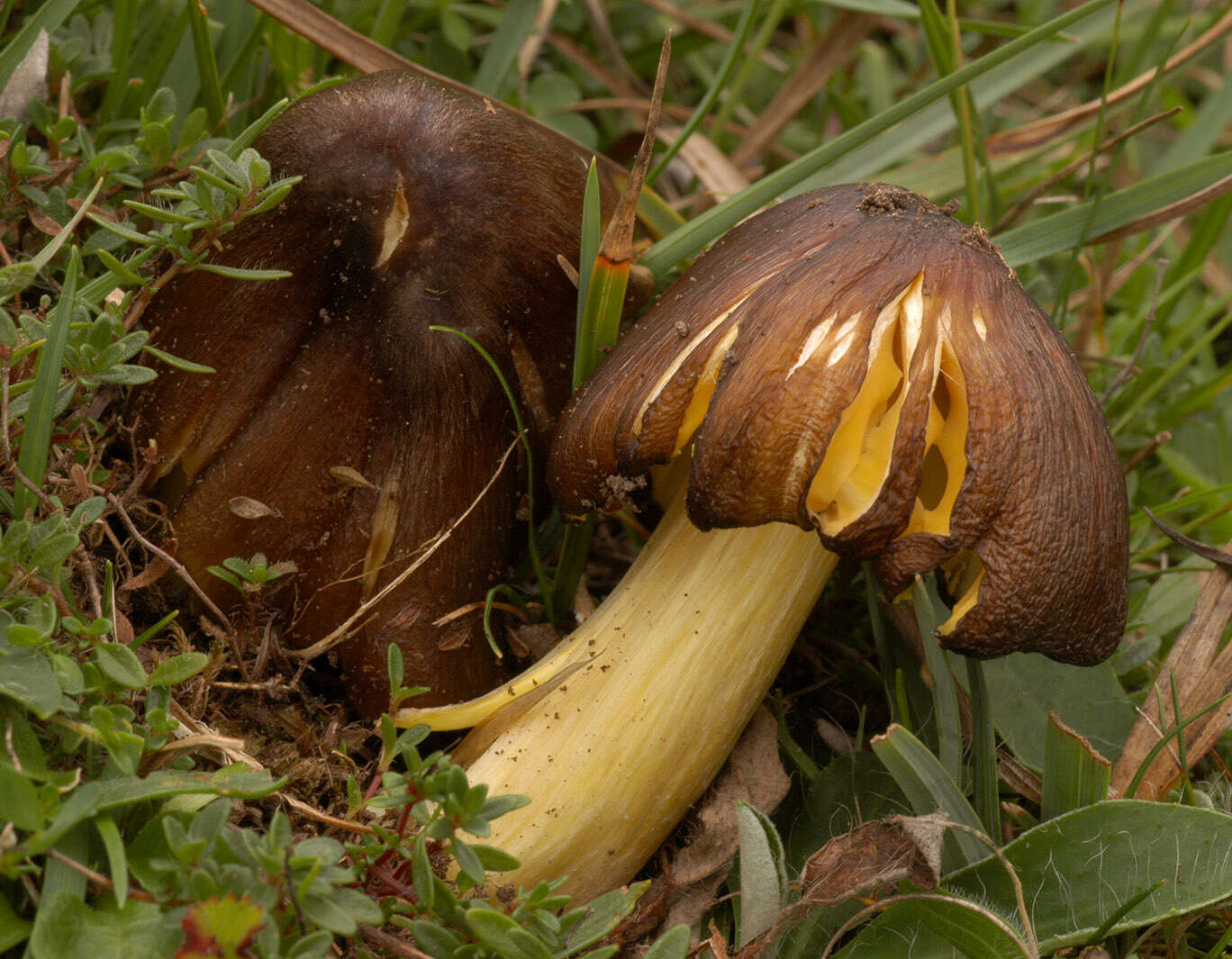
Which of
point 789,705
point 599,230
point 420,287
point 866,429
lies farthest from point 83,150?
point 789,705

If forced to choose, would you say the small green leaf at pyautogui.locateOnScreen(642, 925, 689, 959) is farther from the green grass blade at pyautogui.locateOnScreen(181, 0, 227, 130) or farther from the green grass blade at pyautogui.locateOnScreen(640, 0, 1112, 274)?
the green grass blade at pyautogui.locateOnScreen(181, 0, 227, 130)

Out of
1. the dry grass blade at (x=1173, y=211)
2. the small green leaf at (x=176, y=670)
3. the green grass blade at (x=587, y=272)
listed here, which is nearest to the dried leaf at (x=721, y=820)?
the green grass blade at (x=587, y=272)

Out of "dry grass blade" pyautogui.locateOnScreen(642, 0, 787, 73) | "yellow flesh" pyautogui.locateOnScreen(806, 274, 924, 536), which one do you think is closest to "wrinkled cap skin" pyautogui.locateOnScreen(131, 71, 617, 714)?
"yellow flesh" pyautogui.locateOnScreen(806, 274, 924, 536)

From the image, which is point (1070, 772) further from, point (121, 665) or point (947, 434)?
point (121, 665)

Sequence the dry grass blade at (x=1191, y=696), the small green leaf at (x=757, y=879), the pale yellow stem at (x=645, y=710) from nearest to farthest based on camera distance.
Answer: the small green leaf at (x=757, y=879) < the pale yellow stem at (x=645, y=710) < the dry grass blade at (x=1191, y=696)

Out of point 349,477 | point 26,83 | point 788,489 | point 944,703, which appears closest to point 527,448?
point 349,477

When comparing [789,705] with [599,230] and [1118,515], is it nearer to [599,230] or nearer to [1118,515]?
[1118,515]

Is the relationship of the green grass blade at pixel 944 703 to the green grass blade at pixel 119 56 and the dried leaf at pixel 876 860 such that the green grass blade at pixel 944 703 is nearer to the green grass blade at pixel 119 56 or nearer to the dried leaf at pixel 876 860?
the dried leaf at pixel 876 860
